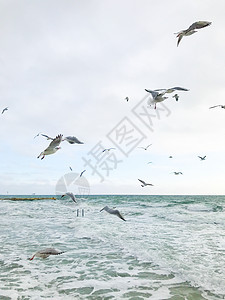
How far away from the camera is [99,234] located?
475 inches

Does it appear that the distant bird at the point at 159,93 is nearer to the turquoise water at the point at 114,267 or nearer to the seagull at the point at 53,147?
the seagull at the point at 53,147

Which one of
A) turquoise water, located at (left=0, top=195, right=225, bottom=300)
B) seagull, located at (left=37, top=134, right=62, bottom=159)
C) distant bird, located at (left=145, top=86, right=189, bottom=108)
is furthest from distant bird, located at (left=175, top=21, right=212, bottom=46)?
turquoise water, located at (left=0, top=195, right=225, bottom=300)

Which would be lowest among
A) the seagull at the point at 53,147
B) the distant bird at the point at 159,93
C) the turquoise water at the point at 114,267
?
the turquoise water at the point at 114,267

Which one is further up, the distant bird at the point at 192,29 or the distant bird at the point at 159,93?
the distant bird at the point at 192,29

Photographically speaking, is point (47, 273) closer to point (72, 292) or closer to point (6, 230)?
point (72, 292)

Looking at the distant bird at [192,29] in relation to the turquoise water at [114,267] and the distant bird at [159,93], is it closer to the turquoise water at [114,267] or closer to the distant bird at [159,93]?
the distant bird at [159,93]

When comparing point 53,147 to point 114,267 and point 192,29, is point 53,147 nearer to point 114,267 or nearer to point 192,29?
point 192,29

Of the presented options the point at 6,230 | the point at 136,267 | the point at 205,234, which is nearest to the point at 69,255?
the point at 136,267

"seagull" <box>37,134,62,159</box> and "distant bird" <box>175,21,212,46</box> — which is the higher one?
"distant bird" <box>175,21,212,46</box>

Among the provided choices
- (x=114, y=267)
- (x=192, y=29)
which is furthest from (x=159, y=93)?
(x=114, y=267)

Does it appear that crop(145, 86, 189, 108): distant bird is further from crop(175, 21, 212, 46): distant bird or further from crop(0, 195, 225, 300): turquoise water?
crop(0, 195, 225, 300): turquoise water

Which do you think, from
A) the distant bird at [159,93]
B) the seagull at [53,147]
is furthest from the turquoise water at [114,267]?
the distant bird at [159,93]

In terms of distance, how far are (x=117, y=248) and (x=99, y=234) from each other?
2703 millimetres

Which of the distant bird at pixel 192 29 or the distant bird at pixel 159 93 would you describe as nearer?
the distant bird at pixel 192 29
